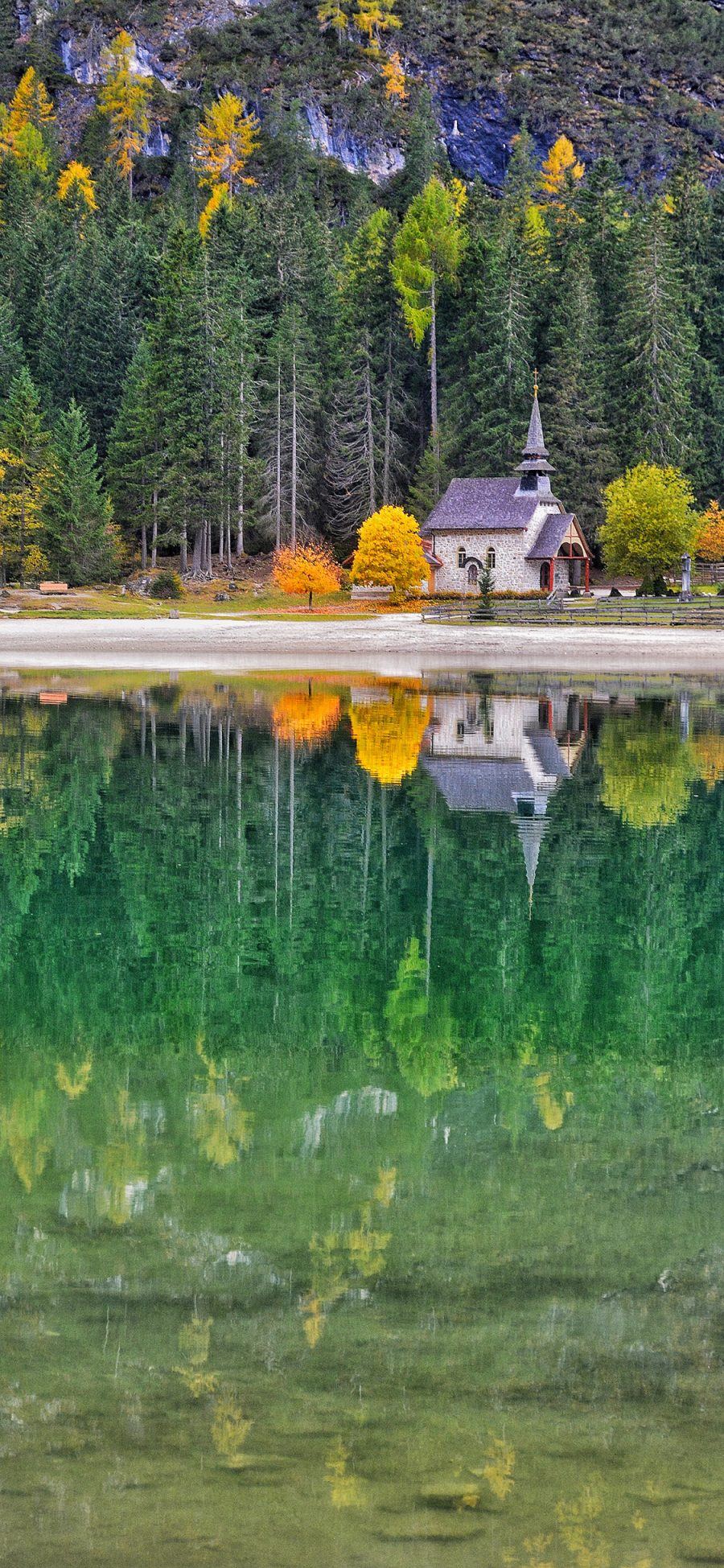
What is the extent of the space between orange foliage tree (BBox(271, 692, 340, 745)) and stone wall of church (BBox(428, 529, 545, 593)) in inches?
1653

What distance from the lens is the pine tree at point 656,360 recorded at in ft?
281

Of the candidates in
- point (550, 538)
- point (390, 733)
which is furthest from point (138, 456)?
point (390, 733)

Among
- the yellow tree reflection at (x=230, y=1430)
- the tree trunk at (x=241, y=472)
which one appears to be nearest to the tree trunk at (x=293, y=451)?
the tree trunk at (x=241, y=472)

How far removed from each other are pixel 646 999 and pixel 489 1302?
5.41 meters

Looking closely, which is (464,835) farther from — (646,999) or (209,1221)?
(209,1221)

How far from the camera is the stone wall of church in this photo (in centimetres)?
8106

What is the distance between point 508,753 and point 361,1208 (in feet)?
67.1

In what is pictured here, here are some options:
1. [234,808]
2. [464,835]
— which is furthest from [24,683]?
[464,835]

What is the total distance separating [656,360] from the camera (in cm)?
8600

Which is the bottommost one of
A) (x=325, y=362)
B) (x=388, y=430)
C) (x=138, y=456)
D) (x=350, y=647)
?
(x=350, y=647)

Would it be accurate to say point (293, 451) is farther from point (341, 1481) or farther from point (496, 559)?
point (341, 1481)

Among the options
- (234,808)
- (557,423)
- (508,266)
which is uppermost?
(508,266)

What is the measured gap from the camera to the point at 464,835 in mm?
18922

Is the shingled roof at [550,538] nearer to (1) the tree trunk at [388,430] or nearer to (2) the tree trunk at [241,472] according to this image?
(1) the tree trunk at [388,430]
